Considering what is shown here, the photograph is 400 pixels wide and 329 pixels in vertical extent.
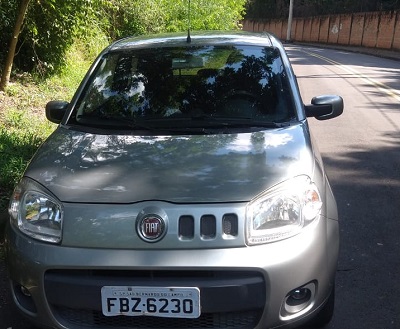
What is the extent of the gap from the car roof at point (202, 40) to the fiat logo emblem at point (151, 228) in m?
2.08

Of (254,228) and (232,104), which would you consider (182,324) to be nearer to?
(254,228)

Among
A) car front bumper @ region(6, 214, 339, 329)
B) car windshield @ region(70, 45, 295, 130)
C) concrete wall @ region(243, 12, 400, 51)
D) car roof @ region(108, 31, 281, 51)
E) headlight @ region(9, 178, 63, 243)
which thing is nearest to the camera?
car front bumper @ region(6, 214, 339, 329)

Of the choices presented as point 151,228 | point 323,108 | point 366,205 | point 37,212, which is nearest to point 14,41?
point 366,205

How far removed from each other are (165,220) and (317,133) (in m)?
6.40

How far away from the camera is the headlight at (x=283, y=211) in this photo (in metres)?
2.54

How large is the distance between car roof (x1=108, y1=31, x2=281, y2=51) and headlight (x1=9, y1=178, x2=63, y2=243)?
1860mm

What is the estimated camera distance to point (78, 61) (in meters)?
13.6

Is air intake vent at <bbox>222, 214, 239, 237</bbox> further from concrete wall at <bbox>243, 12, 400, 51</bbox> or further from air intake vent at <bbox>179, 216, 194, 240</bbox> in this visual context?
concrete wall at <bbox>243, 12, 400, 51</bbox>

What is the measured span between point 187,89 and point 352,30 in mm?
43327

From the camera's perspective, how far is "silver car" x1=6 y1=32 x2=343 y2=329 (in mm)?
2469

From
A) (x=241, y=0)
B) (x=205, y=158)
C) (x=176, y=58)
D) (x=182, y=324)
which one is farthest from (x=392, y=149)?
(x=241, y=0)

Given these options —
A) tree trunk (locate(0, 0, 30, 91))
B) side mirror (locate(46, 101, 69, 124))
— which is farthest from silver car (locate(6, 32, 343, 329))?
tree trunk (locate(0, 0, 30, 91))

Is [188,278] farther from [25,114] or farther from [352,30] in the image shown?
[352,30]

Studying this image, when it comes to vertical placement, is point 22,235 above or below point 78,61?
above
